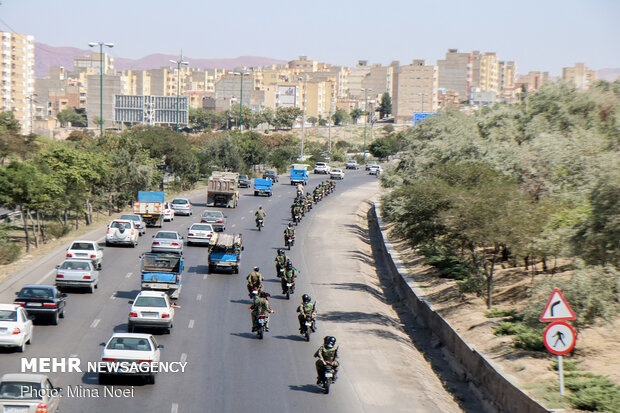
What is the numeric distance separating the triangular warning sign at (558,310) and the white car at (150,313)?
1180cm

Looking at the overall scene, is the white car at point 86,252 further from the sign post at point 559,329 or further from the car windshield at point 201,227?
the sign post at point 559,329

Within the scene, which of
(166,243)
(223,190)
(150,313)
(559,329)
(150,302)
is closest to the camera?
(559,329)

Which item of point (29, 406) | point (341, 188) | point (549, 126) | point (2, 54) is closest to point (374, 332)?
point (29, 406)

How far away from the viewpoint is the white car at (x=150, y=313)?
22.7m

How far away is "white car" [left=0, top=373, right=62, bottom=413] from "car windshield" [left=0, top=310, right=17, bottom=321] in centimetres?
615

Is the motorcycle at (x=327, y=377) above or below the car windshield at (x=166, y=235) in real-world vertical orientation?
below

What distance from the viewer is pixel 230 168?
8850cm

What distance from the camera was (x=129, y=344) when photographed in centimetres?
1794

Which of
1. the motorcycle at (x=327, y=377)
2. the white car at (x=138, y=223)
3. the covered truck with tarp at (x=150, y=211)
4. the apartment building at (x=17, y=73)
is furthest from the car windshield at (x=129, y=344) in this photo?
the apartment building at (x=17, y=73)

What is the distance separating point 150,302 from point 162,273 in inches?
193

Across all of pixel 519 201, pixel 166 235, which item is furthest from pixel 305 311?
pixel 166 235

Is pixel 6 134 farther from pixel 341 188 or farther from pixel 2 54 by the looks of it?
pixel 2 54

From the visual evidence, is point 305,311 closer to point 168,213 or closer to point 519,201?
point 519,201

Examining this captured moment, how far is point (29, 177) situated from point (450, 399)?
96.1ft
